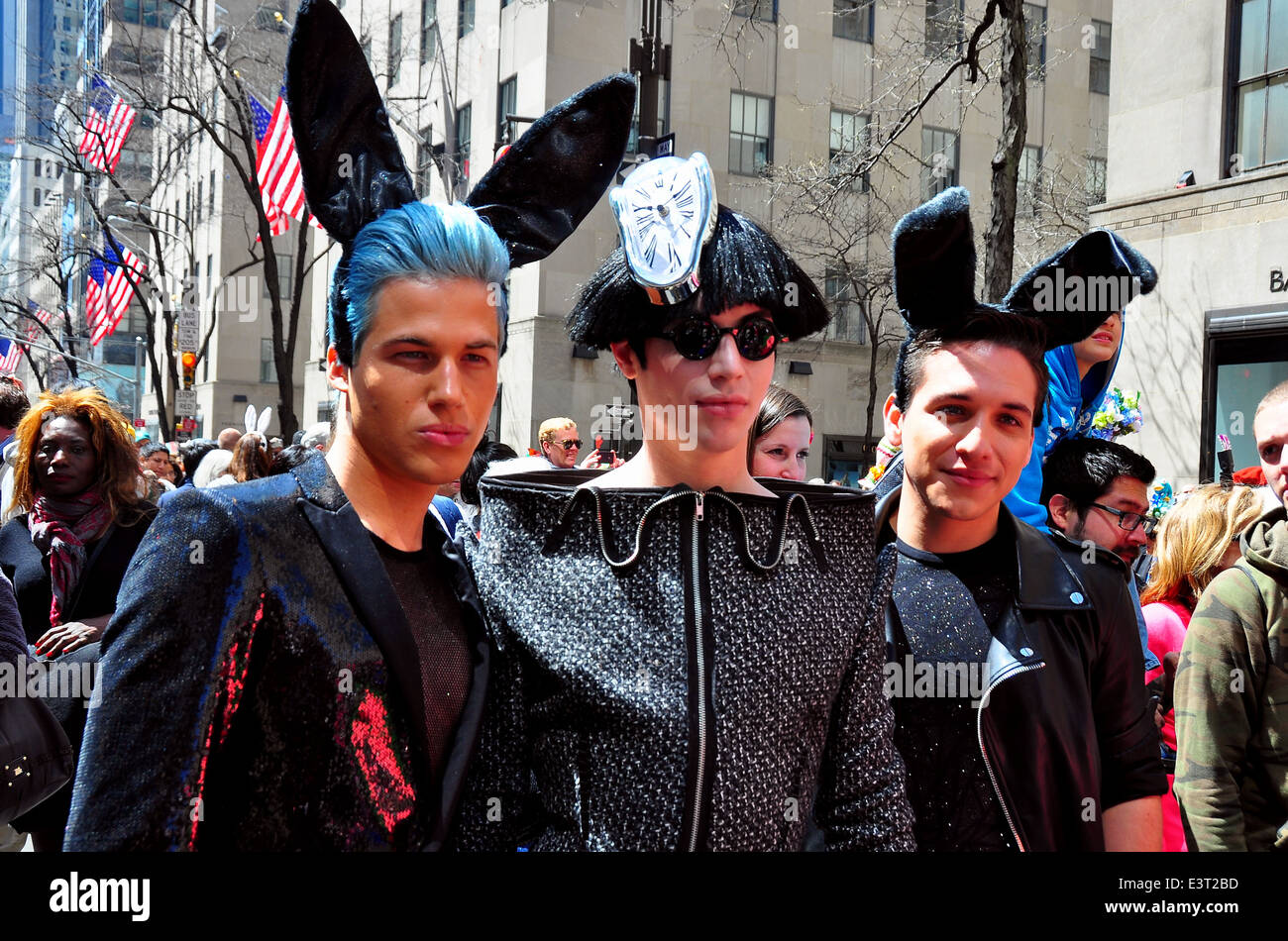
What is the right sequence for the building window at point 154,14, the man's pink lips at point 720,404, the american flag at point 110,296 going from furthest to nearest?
1. the building window at point 154,14
2. the american flag at point 110,296
3. the man's pink lips at point 720,404

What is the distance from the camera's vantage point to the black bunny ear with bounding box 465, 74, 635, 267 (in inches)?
94.0

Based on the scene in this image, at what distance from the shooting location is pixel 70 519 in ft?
17.1

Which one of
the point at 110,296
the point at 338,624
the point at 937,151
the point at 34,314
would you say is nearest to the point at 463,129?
the point at 110,296

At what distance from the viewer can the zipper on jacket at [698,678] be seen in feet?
6.27

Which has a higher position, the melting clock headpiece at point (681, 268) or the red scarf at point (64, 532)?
the melting clock headpiece at point (681, 268)

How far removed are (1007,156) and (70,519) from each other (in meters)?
6.85

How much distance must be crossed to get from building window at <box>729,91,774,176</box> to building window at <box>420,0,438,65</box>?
8.13m

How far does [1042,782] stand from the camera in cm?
243

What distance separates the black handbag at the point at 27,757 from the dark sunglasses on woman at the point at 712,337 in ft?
6.08

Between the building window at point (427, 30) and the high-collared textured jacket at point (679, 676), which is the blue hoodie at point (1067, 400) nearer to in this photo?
the high-collared textured jacket at point (679, 676)

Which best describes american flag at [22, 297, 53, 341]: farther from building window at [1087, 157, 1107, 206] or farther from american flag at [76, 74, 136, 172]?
building window at [1087, 157, 1107, 206]

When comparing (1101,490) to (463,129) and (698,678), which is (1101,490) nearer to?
(698,678)

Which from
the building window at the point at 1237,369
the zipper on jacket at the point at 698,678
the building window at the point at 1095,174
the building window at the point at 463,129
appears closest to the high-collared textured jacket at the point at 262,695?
the zipper on jacket at the point at 698,678

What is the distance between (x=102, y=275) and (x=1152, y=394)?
2654 cm
